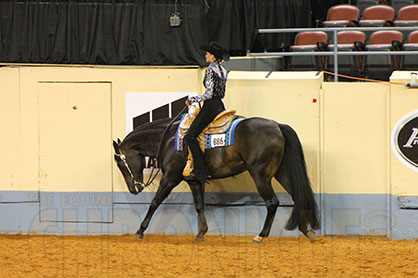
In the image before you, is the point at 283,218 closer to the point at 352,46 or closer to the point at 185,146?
the point at 185,146

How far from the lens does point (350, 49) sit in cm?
1278

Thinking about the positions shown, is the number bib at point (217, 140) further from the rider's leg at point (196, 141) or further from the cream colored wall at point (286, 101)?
the cream colored wall at point (286, 101)

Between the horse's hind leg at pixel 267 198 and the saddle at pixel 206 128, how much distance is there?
0.79 metres

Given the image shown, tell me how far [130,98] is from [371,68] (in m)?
5.19

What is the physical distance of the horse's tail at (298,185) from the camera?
9.35 meters

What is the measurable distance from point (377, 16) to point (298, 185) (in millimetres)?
6452

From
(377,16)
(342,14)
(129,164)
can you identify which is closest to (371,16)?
(377,16)

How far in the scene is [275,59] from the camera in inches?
514

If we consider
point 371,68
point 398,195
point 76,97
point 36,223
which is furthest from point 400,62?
point 36,223

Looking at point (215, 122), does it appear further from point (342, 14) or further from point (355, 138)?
point (342, 14)

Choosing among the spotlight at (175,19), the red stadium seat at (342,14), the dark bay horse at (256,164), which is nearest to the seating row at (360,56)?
the red stadium seat at (342,14)

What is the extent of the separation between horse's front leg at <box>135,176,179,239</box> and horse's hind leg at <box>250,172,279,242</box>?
4.06ft

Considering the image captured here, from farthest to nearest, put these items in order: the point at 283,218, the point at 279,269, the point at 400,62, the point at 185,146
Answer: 1. the point at 400,62
2. the point at 283,218
3. the point at 185,146
4. the point at 279,269

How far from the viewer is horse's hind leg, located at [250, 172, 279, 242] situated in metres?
9.38
